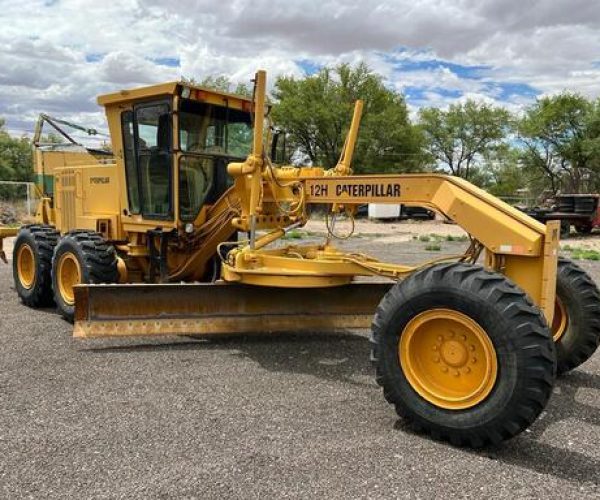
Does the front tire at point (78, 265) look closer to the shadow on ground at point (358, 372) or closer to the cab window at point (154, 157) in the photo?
the cab window at point (154, 157)

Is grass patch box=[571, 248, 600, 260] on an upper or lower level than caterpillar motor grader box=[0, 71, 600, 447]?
lower

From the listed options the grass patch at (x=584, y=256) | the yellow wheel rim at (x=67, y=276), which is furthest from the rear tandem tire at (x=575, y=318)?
the grass patch at (x=584, y=256)

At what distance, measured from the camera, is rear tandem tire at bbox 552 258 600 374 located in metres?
5.23

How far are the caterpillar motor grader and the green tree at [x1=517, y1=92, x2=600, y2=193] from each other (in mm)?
35326

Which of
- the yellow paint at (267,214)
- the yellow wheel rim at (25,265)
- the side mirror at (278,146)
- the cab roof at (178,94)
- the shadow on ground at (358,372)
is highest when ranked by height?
the cab roof at (178,94)

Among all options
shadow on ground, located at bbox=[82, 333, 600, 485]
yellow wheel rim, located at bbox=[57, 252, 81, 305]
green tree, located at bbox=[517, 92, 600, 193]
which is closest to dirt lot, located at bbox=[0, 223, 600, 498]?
shadow on ground, located at bbox=[82, 333, 600, 485]

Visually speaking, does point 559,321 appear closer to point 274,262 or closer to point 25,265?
point 274,262

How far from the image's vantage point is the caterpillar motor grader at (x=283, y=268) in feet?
13.3

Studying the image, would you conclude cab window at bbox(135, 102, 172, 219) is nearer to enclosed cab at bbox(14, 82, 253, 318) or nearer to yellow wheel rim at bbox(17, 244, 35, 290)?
enclosed cab at bbox(14, 82, 253, 318)

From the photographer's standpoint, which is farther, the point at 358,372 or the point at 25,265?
the point at 25,265

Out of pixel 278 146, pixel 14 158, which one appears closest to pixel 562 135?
pixel 278 146

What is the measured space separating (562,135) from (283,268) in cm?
4159

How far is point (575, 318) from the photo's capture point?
526 cm

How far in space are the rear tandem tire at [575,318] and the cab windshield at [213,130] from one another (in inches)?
165
